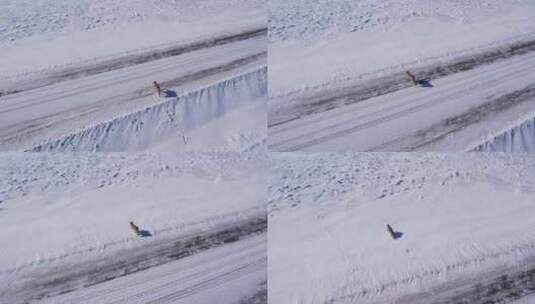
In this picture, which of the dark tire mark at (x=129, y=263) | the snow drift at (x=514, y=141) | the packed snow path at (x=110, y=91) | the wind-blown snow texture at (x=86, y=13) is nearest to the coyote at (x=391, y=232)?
the dark tire mark at (x=129, y=263)

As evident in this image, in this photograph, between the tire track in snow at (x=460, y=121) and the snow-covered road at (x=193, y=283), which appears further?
Result: the tire track in snow at (x=460, y=121)

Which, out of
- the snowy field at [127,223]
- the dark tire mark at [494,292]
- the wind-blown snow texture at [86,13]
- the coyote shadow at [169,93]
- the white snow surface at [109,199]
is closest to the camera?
Answer: the dark tire mark at [494,292]

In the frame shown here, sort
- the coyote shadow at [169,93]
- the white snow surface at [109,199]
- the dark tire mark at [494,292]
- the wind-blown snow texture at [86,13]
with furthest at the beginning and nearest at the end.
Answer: the wind-blown snow texture at [86,13] < the coyote shadow at [169,93] < the white snow surface at [109,199] < the dark tire mark at [494,292]

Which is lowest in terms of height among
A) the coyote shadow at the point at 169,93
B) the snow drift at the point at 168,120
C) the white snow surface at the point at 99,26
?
the snow drift at the point at 168,120

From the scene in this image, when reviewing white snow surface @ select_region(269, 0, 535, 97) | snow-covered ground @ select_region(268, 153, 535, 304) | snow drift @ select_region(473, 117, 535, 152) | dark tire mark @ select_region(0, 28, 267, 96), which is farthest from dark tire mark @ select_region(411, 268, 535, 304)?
dark tire mark @ select_region(0, 28, 267, 96)

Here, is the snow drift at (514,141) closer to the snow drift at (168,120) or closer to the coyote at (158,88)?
the snow drift at (168,120)

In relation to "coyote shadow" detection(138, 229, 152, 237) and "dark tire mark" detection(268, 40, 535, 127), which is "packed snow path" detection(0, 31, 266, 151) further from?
"coyote shadow" detection(138, 229, 152, 237)

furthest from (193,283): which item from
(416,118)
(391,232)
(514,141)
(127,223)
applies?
(514,141)
